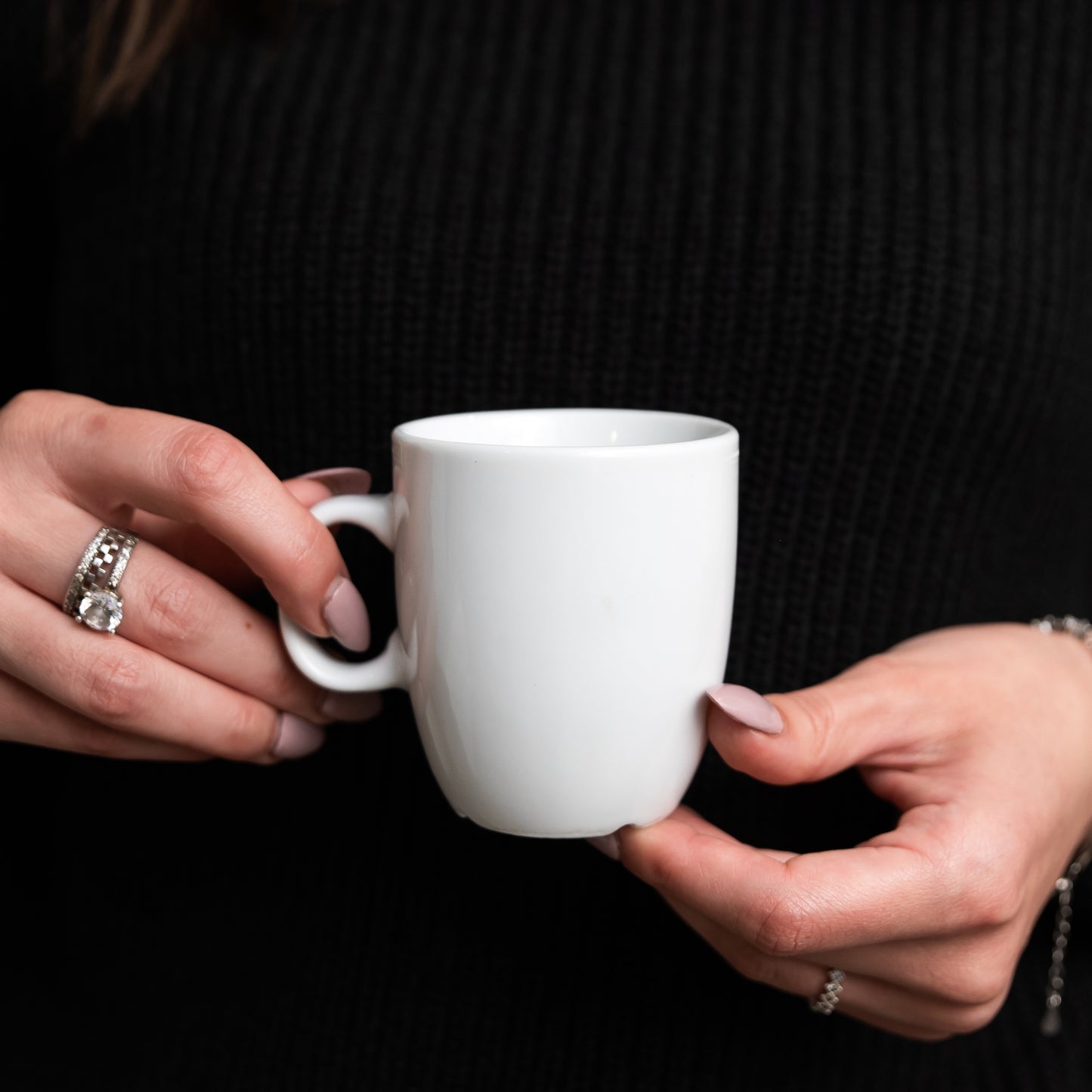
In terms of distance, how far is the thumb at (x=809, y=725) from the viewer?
55cm

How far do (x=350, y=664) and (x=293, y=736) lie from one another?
8cm

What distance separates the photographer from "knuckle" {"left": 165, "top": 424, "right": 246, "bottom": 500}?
53 centimetres

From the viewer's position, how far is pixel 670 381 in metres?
0.76

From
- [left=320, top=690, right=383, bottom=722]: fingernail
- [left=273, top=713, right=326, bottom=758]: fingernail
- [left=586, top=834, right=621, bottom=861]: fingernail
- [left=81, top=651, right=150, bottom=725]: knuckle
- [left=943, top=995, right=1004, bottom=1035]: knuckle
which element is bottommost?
[left=943, top=995, right=1004, bottom=1035]: knuckle

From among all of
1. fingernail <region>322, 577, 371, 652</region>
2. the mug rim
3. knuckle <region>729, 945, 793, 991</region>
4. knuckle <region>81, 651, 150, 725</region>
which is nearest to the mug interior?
the mug rim

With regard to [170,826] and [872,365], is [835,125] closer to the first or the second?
[872,365]

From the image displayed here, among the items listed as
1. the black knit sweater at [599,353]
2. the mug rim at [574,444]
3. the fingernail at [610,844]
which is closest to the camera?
the mug rim at [574,444]

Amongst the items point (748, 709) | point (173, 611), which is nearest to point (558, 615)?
point (748, 709)

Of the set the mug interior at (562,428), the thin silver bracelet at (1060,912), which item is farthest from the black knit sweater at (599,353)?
the mug interior at (562,428)

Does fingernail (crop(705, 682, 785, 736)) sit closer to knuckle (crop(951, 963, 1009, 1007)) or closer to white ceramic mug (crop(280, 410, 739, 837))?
white ceramic mug (crop(280, 410, 739, 837))

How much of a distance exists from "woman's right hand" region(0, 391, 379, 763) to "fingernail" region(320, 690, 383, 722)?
0.07 ft

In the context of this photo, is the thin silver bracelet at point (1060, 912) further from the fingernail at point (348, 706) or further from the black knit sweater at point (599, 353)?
the fingernail at point (348, 706)

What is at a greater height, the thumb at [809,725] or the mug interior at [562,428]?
the mug interior at [562,428]

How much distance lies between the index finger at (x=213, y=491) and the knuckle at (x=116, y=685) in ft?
0.29
